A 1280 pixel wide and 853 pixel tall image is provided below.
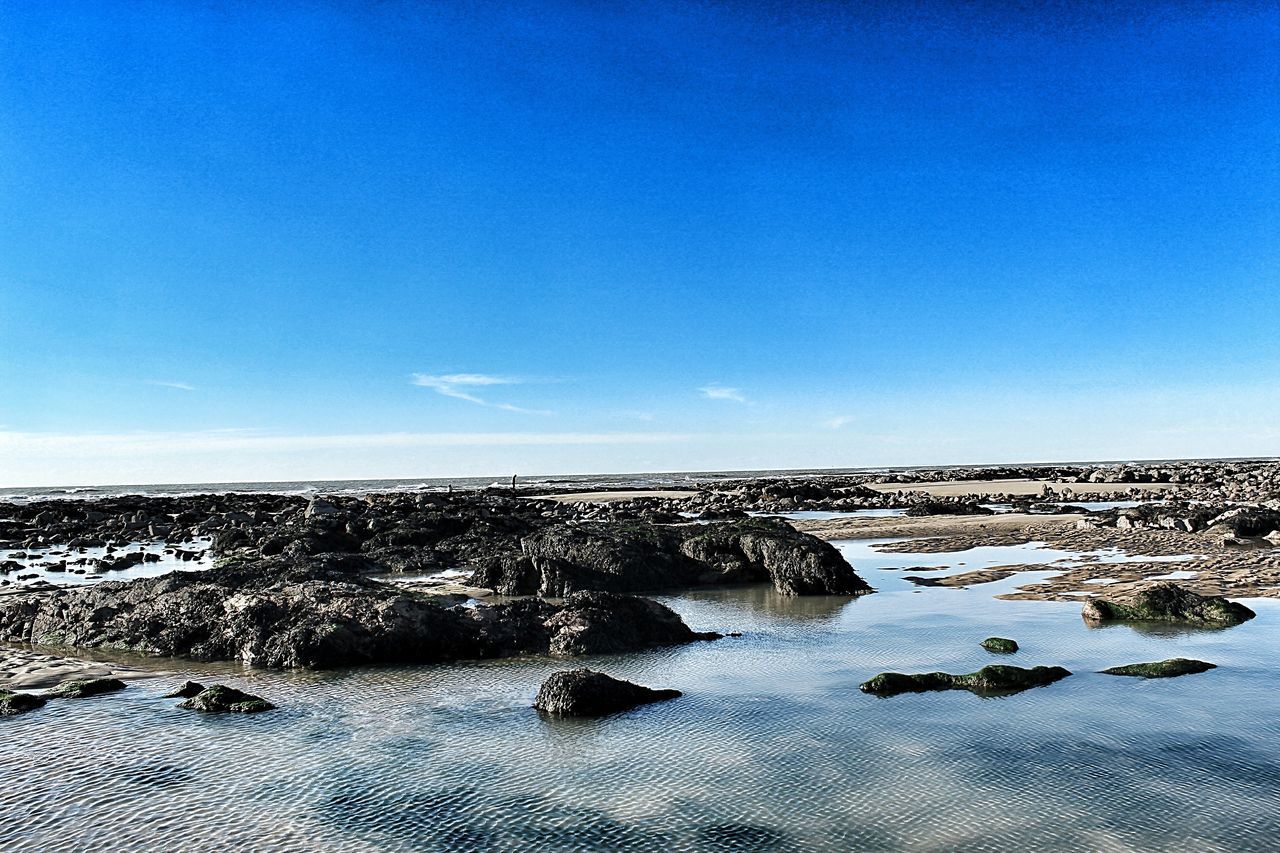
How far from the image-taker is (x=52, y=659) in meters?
10.3

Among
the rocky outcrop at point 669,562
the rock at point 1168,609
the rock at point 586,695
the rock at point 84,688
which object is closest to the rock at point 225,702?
the rock at point 84,688

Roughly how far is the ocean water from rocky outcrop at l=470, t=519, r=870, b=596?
5259mm

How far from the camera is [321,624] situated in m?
10.1

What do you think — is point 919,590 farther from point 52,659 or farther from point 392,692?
point 52,659

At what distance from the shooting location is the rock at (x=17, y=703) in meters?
7.96

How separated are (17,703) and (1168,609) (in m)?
13.0

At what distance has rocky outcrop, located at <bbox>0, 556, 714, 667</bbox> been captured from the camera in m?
9.99

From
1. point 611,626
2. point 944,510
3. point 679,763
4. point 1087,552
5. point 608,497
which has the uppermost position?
point 608,497

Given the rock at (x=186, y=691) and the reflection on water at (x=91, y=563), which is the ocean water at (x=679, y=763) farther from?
the reflection on water at (x=91, y=563)

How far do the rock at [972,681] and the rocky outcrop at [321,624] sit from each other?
10.2ft

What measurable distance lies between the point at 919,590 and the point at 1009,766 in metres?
9.15

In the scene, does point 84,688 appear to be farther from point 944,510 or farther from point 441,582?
point 944,510

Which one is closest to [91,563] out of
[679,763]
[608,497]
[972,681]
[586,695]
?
[586,695]

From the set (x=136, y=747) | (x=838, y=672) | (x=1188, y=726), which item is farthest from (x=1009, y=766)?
(x=136, y=747)
